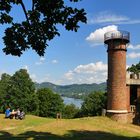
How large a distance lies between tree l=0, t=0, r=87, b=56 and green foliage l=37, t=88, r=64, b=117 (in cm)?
6292

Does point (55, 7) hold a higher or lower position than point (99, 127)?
higher

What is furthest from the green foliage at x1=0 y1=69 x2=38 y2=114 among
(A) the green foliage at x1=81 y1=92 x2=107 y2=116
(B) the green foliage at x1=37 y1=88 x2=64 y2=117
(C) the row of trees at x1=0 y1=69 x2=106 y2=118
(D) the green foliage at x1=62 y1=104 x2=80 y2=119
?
(D) the green foliage at x1=62 y1=104 x2=80 y2=119

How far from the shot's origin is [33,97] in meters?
72.7

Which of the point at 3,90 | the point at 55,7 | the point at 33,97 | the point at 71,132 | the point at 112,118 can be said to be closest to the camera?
the point at 55,7

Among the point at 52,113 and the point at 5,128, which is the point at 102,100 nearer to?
the point at 52,113

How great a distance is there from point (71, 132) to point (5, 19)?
61.4 feet

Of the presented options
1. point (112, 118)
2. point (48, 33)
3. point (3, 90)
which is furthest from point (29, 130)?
point (3, 90)

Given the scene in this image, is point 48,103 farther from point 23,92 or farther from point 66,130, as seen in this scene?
point 66,130

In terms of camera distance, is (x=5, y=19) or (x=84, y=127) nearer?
(x=5, y=19)

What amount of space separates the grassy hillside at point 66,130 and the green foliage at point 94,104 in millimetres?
35477

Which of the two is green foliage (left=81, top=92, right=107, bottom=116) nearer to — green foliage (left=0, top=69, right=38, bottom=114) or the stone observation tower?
green foliage (left=0, top=69, right=38, bottom=114)

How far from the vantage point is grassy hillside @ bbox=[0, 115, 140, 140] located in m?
28.3

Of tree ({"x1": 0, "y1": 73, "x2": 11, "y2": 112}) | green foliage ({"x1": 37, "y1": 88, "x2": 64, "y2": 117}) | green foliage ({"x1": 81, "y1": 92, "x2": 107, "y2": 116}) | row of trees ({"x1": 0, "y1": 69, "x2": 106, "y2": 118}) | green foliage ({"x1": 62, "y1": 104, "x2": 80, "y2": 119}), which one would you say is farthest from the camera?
green foliage ({"x1": 62, "y1": 104, "x2": 80, "y2": 119})

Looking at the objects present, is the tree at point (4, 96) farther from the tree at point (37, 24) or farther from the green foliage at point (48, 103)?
the tree at point (37, 24)
